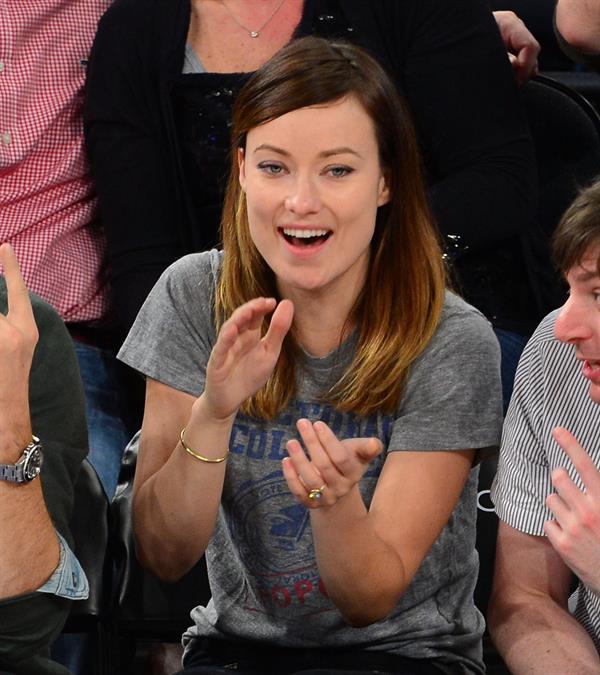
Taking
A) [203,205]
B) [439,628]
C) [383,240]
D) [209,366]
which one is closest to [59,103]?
[203,205]

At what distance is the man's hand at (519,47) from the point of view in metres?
2.42

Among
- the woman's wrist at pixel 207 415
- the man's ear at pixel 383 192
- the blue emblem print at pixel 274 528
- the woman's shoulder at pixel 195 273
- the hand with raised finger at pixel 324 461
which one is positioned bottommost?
the blue emblem print at pixel 274 528

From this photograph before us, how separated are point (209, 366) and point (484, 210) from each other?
0.87 meters

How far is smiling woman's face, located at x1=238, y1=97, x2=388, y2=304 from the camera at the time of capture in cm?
174

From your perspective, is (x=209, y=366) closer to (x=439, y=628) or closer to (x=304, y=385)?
(x=304, y=385)

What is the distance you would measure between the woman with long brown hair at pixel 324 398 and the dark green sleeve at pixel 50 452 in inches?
5.3

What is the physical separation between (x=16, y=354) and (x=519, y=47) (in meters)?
1.35

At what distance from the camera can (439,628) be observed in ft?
5.68

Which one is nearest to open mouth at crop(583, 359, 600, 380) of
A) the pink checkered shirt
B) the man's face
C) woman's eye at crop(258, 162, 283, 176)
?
the man's face

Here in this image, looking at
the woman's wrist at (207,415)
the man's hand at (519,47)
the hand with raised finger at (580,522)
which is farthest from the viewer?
the man's hand at (519,47)

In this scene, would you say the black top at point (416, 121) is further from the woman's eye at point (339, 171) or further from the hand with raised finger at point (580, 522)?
the hand with raised finger at point (580, 522)

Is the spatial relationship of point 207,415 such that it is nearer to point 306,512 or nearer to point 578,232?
point 306,512

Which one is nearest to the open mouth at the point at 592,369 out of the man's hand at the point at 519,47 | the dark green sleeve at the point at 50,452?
the dark green sleeve at the point at 50,452

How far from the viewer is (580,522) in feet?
4.62
